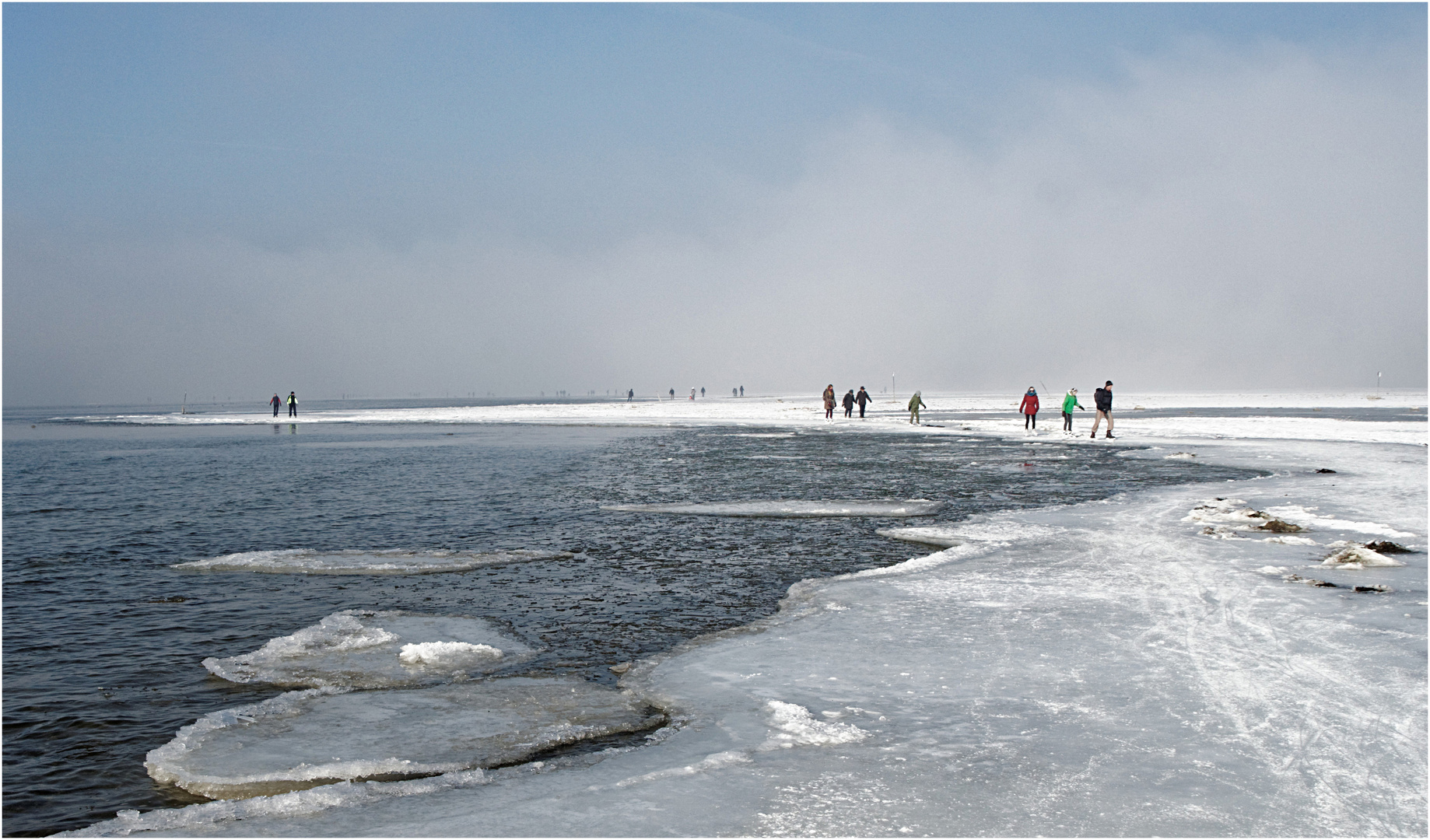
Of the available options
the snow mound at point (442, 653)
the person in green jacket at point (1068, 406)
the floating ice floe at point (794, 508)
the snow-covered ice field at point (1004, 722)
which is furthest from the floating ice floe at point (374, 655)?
the person in green jacket at point (1068, 406)

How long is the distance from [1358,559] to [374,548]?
1241 centimetres

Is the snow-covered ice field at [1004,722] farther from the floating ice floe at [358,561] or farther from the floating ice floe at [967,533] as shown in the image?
the floating ice floe at [358,561]

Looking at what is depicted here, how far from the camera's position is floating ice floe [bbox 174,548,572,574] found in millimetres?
11172

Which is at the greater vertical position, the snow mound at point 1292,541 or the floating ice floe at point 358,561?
the snow mound at point 1292,541

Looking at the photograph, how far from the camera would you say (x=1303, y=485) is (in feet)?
59.5

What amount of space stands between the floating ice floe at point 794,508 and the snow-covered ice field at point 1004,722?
4.68 m

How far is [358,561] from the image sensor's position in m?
11.6

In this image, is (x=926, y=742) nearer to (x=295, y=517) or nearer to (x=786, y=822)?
(x=786, y=822)

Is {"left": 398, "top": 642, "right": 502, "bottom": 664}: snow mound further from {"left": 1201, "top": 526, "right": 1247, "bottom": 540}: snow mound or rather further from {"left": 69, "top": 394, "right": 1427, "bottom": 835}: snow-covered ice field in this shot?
{"left": 1201, "top": 526, "right": 1247, "bottom": 540}: snow mound

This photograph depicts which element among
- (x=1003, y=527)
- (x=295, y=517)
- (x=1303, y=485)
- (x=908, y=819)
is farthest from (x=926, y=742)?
(x=1303, y=485)

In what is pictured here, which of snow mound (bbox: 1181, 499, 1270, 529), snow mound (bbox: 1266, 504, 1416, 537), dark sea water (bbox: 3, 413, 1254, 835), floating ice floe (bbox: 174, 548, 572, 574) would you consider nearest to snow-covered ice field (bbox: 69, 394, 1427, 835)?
dark sea water (bbox: 3, 413, 1254, 835)

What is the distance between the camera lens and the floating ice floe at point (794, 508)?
1558 centimetres

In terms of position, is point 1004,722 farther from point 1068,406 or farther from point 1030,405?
point 1030,405

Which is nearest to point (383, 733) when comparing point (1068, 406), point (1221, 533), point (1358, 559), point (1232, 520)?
point (1358, 559)
